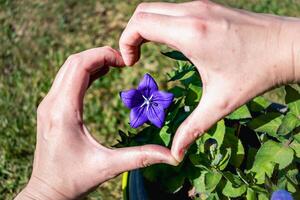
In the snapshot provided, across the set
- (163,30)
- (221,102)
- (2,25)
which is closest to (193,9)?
(163,30)

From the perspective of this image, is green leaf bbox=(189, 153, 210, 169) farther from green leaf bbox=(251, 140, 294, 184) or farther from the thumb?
the thumb

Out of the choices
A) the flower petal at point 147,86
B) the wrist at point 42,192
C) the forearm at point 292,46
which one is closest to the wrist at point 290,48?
the forearm at point 292,46

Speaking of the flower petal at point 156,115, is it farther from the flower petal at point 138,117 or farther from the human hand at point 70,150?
the human hand at point 70,150

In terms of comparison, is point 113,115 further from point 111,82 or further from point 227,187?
point 227,187

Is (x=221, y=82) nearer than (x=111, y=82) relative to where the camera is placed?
Yes

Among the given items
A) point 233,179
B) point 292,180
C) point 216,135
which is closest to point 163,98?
point 216,135

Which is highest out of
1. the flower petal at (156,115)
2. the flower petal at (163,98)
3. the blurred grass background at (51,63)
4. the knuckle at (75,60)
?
the knuckle at (75,60)

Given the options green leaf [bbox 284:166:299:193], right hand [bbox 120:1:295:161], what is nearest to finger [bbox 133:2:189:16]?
right hand [bbox 120:1:295:161]
